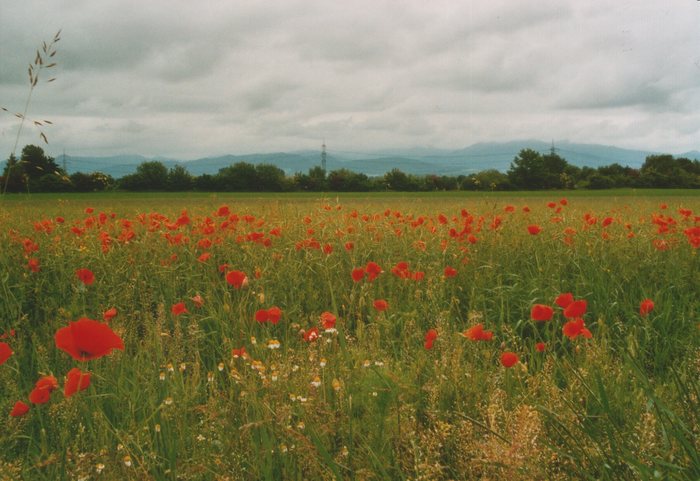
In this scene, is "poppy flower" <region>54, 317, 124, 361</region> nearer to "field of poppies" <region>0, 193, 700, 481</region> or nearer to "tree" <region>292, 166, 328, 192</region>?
"field of poppies" <region>0, 193, 700, 481</region>

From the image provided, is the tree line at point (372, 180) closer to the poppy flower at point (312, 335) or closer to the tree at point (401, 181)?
the tree at point (401, 181)

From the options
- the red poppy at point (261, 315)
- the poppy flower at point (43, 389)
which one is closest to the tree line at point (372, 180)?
the red poppy at point (261, 315)

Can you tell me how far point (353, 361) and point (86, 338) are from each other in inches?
57.4

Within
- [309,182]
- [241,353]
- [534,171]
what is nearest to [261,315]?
[241,353]

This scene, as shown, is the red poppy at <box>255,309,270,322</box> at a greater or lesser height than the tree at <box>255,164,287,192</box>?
lesser

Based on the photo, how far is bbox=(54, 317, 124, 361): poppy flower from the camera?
1258mm

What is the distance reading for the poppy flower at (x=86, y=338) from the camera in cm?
126

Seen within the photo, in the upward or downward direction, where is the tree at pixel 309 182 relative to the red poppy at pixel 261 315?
upward

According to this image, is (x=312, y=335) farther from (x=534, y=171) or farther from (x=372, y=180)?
(x=534, y=171)

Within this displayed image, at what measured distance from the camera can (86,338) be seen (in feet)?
4.17

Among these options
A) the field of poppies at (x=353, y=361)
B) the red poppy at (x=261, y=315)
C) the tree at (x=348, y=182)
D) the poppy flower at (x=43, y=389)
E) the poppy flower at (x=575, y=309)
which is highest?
the tree at (x=348, y=182)

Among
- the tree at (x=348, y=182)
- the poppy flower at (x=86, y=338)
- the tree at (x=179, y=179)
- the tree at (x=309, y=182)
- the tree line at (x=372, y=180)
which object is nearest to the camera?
the poppy flower at (x=86, y=338)

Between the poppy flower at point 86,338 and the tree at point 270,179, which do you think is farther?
the tree at point 270,179

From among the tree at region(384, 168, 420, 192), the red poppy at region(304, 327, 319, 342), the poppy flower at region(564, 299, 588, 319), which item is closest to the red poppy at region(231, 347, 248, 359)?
the red poppy at region(304, 327, 319, 342)
